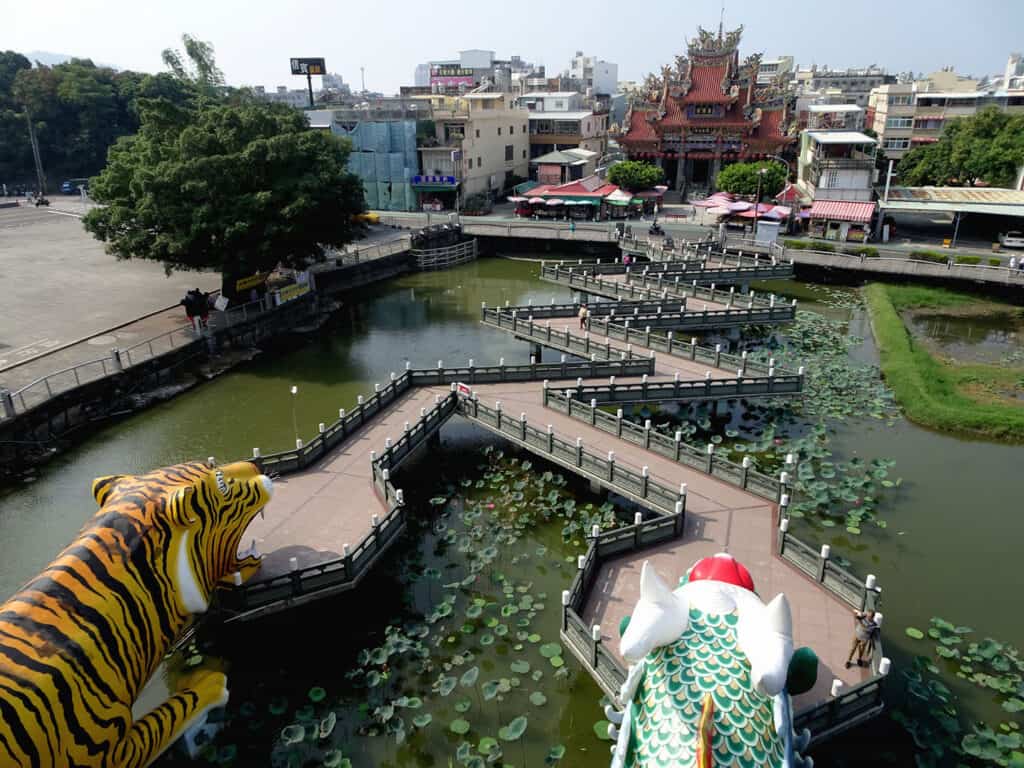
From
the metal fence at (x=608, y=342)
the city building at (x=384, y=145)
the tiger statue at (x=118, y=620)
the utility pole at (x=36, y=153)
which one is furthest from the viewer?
the utility pole at (x=36, y=153)

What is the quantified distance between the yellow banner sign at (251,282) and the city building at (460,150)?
2832 centimetres

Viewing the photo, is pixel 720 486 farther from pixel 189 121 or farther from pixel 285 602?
pixel 189 121

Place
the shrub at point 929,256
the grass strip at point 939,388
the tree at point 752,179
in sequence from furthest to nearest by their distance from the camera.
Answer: the tree at point 752,179 → the shrub at point 929,256 → the grass strip at point 939,388

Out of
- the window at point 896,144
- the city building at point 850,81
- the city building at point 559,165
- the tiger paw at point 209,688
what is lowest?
the tiger paw at point 209,688

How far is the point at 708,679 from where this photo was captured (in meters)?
9.85

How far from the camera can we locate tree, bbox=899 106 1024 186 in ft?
169

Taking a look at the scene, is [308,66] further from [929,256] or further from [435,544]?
[435,544]

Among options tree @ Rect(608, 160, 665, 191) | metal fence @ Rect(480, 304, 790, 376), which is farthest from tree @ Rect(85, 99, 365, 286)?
tree @ Rect(608, 160, 665, 191)

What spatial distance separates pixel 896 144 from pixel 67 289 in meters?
76.9

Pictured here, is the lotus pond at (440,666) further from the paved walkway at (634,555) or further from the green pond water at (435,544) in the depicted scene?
the paved walkway at (634,555)

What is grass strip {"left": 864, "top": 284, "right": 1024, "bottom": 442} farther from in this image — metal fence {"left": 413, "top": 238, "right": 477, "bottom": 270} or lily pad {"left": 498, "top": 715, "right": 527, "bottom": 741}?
metal fence {"left": 413, "top": 238, "right": 477, "bottom": 270}

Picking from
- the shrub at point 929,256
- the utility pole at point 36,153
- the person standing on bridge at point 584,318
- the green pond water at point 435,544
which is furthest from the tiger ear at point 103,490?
the utility pole at point 36,153

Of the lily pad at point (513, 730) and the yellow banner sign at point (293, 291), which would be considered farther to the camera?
the yellow banner sign at point (293, 291)

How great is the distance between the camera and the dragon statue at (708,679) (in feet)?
31.2
